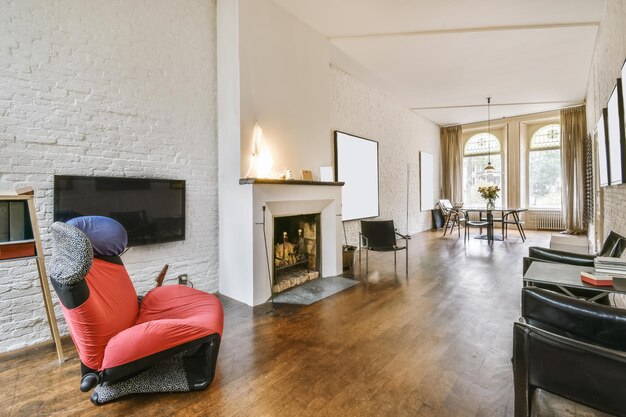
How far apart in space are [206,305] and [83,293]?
812 mm

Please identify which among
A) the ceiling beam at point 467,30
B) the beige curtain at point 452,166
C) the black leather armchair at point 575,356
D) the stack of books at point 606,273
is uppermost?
the ceiling beam at point 467,30

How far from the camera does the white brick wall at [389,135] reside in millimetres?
6211

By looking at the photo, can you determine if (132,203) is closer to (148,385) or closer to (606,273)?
(148,385)

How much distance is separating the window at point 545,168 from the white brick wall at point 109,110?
10.2 meters

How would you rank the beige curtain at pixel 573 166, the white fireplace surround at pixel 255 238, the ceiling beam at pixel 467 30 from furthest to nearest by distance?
the beige curtain at pixel 573 166 < the ceiling beam at pixel 467 30 < the white fireplace surround at pixel 255 238

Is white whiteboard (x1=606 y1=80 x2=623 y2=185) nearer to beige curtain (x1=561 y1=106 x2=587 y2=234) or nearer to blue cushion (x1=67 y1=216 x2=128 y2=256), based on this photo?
blue cushion (x1=67 y1=216 x2=128 y2=256)

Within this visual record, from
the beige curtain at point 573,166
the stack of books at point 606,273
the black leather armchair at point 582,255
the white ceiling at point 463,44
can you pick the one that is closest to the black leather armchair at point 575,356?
the stack of books at point 606,273

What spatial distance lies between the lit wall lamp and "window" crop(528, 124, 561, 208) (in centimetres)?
957

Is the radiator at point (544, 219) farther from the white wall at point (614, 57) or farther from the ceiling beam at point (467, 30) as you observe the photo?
the ceiling beam at point (467, 30)

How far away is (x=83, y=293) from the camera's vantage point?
1.77m

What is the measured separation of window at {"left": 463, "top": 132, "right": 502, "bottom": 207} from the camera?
10148 mm

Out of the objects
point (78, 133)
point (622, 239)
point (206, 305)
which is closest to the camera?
point (206, 305)

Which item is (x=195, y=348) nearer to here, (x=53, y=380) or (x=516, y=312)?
(x=53, y=380)

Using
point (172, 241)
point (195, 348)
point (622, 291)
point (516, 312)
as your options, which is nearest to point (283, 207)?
point (172, 241)
